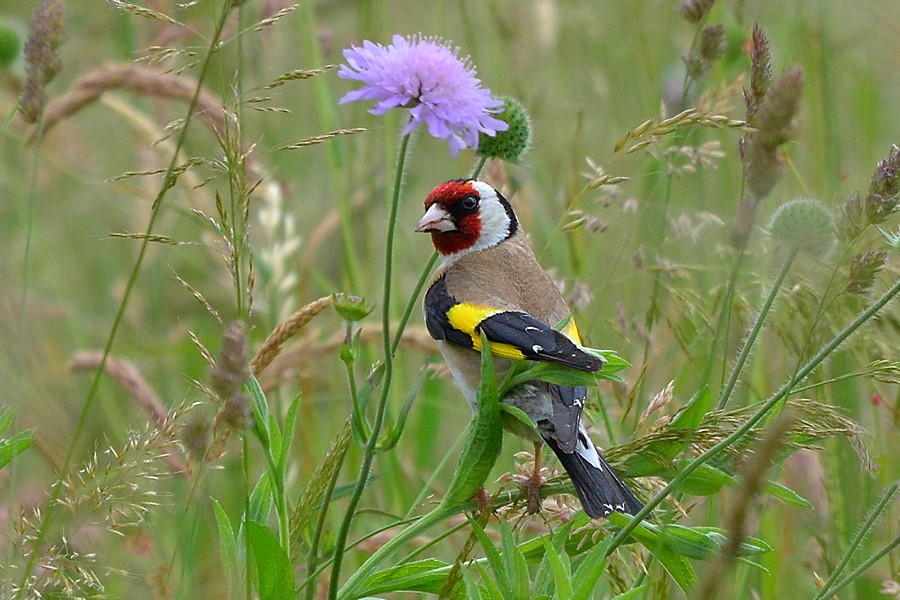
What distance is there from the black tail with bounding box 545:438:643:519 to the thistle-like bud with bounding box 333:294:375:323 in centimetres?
52

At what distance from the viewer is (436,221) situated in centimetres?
305

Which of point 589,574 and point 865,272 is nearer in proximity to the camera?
point 589,574

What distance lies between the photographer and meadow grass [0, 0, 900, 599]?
1.77 metres

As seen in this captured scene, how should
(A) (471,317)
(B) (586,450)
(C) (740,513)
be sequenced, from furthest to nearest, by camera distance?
1. (A) (471,317)
2. (B) (586,450)
3. (C) (740,513)

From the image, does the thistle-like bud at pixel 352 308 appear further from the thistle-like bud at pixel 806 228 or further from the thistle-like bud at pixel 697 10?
the thistle-like bud at pixel 697 10

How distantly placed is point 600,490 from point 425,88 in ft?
2.56

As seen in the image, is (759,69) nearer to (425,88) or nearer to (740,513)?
(425,88)

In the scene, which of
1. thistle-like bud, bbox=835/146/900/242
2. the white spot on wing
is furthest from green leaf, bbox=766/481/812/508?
thistle-like bud, bbox=835/146/900/242

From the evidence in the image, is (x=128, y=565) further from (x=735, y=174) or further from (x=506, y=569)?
(x=735, y=174)

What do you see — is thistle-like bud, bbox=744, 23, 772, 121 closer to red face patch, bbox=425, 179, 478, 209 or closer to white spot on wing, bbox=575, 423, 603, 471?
white spot on wing, bbox=575, 423, 603, 471

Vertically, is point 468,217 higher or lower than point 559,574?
higher

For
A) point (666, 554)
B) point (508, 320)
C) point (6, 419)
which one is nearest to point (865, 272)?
point (666, 554)

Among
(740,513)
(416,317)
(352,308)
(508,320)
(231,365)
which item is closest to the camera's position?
(740,513)

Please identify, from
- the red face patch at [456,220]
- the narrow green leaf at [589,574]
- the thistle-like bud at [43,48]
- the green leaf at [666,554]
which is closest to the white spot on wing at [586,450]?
the green leaf at [666,554]
